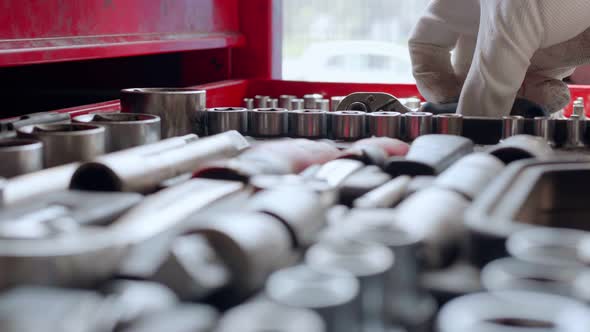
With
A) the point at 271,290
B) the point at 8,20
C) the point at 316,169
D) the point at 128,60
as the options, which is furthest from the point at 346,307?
the point at 128,60

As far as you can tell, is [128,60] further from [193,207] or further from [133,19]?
[193,207]

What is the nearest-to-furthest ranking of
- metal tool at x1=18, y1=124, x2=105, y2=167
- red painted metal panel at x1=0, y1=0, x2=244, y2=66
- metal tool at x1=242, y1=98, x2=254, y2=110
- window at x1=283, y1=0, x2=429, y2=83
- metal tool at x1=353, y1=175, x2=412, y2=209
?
metal tool at x1=353, y1=175, x2=412, y2=209 < metal tool at x1=18, y1=124, x2=105, y2=167 < red painted metal panel at x1=0, y1=0, x2=244, y2=66 < metal tool at x1=242, y1=98, x2=254, y2=110 < window at x1=283, y1=0, x2=429, y2=83

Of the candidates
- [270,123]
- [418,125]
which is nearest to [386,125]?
[418,125]

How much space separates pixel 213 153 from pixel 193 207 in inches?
9.4

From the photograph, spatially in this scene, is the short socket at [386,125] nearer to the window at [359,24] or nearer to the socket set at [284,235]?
the socket set at [284,235]

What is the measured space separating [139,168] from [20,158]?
12 centimetres

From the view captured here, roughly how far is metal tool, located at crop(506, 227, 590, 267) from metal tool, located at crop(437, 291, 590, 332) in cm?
5

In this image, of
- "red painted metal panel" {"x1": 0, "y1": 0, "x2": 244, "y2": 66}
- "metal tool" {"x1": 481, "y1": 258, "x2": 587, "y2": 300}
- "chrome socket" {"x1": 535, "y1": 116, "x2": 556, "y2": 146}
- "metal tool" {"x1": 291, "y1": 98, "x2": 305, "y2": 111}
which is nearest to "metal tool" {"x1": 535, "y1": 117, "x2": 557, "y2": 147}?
"chrome socket" {"x1": 535, "y1": 116, "x2": 556, "y2": 146}

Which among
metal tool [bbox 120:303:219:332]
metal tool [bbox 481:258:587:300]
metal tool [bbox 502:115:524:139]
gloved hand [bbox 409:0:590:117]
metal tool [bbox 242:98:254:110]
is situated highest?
gloved hand [bbox 409:0:590:117]

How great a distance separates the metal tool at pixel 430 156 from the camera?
0.80 meters

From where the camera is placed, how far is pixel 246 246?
1.57 ft

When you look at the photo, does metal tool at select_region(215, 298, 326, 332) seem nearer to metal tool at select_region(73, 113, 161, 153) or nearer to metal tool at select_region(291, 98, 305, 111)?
metal tool at select_region(73, 113, 161, 153)

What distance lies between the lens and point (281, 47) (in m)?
3.31

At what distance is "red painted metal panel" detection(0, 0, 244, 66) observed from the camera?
163 centimetres
